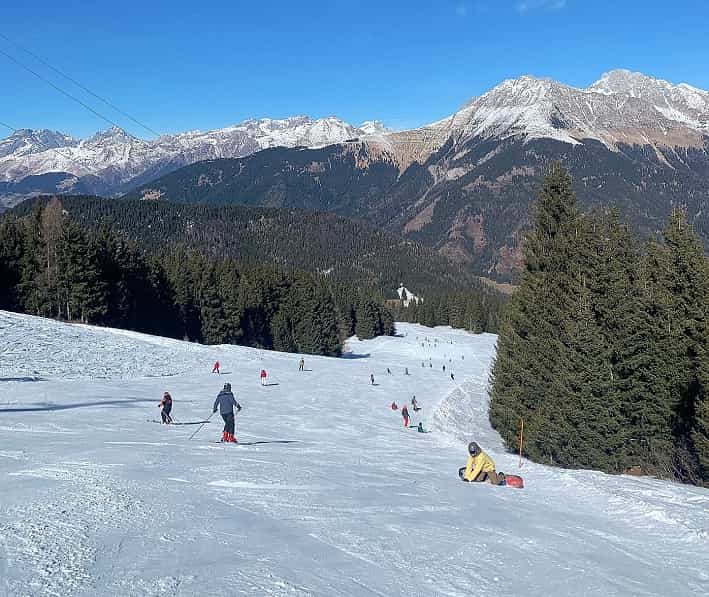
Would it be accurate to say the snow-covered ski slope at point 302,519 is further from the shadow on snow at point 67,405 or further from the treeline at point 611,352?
the treeline at point 611,352

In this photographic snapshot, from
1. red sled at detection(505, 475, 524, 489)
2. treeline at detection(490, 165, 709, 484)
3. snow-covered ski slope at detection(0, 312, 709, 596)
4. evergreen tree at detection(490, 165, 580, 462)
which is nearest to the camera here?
snow-covered ski slope at detection(0, 312, 709, 596)

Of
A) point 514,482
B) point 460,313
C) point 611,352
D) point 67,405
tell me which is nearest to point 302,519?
point 514,482

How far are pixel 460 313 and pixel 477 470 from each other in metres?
139

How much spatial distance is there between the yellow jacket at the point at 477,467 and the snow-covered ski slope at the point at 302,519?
→ 688 millimetres

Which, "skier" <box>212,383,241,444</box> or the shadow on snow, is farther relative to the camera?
the shadow on snow

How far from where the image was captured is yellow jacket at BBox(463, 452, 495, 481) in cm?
1597

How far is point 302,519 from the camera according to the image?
9812 mm

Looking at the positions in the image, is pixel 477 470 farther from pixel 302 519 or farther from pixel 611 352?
pixel 611 352

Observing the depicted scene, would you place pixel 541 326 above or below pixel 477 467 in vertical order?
above

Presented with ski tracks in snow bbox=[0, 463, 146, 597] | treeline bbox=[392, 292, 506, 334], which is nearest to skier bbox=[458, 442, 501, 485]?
ski tracks in snow bbox=[0, 463, 146, 597]

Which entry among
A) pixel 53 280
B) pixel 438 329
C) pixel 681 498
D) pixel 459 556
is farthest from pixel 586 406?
pixel 438 329

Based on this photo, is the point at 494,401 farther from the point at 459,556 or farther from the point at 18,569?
the point at 18,569

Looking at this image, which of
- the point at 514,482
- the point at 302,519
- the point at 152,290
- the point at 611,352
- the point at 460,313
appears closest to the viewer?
the point at 302,519

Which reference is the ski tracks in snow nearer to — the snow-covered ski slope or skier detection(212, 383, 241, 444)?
the snow-covered ski slope
